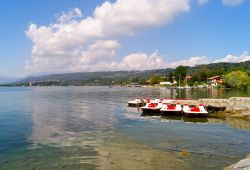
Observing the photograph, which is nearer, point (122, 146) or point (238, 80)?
point (122, 146)

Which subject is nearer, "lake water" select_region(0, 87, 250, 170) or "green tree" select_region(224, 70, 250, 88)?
"lake water" select_region(0, 87, 250, 170)

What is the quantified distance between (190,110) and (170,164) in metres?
27.5

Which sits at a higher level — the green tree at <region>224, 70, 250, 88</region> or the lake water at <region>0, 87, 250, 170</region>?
the green tree at <region>224, 70, 250, 88</region>

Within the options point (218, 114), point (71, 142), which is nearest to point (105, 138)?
point (71, 142)

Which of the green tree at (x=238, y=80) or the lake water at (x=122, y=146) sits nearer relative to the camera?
the lake water at (x=122, y=146)

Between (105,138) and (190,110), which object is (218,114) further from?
(105,138)

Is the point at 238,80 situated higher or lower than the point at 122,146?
higher

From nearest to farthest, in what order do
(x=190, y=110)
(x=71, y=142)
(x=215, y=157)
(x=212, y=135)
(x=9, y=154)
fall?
(x=215, y=157) < (x=9, y=154) < (x=71, y=142) < (x=212, y=135) < (x=190, y=110)

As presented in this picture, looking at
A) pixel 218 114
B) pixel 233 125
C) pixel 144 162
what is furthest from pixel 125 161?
pixel 218 114

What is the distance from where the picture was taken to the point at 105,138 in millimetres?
28328

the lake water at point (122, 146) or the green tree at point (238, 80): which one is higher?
the green tree at point (238, 80)

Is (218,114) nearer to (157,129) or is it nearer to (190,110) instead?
(190,110)

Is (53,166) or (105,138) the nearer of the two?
(53,166)

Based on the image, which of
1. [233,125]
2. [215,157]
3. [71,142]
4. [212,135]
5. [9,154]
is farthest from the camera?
[233,125]
